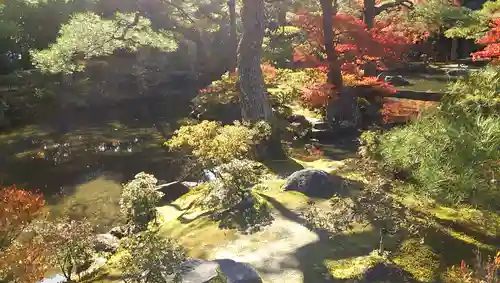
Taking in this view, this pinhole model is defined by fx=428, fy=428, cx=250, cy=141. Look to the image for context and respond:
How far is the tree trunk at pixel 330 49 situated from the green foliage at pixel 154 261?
12.7 m

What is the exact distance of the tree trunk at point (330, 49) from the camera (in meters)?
16.3

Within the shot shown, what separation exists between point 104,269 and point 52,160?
1177 centimetres

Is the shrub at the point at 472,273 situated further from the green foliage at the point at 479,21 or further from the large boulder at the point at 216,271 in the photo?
the green foliage at the point at 479,21

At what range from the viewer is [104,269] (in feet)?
26.8

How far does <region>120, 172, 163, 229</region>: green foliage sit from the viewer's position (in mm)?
9266

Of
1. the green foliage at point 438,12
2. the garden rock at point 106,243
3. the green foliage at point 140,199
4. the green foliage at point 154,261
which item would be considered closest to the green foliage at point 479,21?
the green foliage at point 438,12

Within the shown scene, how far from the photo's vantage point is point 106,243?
10.2 metres

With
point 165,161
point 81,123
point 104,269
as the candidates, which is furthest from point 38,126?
point 104,269

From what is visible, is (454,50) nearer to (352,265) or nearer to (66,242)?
(352,265)

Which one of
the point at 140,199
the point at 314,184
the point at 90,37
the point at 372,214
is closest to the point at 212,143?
the point at 140,199

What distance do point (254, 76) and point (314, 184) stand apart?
4920 mm

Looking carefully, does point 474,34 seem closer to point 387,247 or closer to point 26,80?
point 387,247

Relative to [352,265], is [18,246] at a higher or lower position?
higher

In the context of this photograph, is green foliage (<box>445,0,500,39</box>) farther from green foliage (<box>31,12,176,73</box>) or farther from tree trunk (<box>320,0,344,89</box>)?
green foliage (<box>31,12,176,73</box>)
